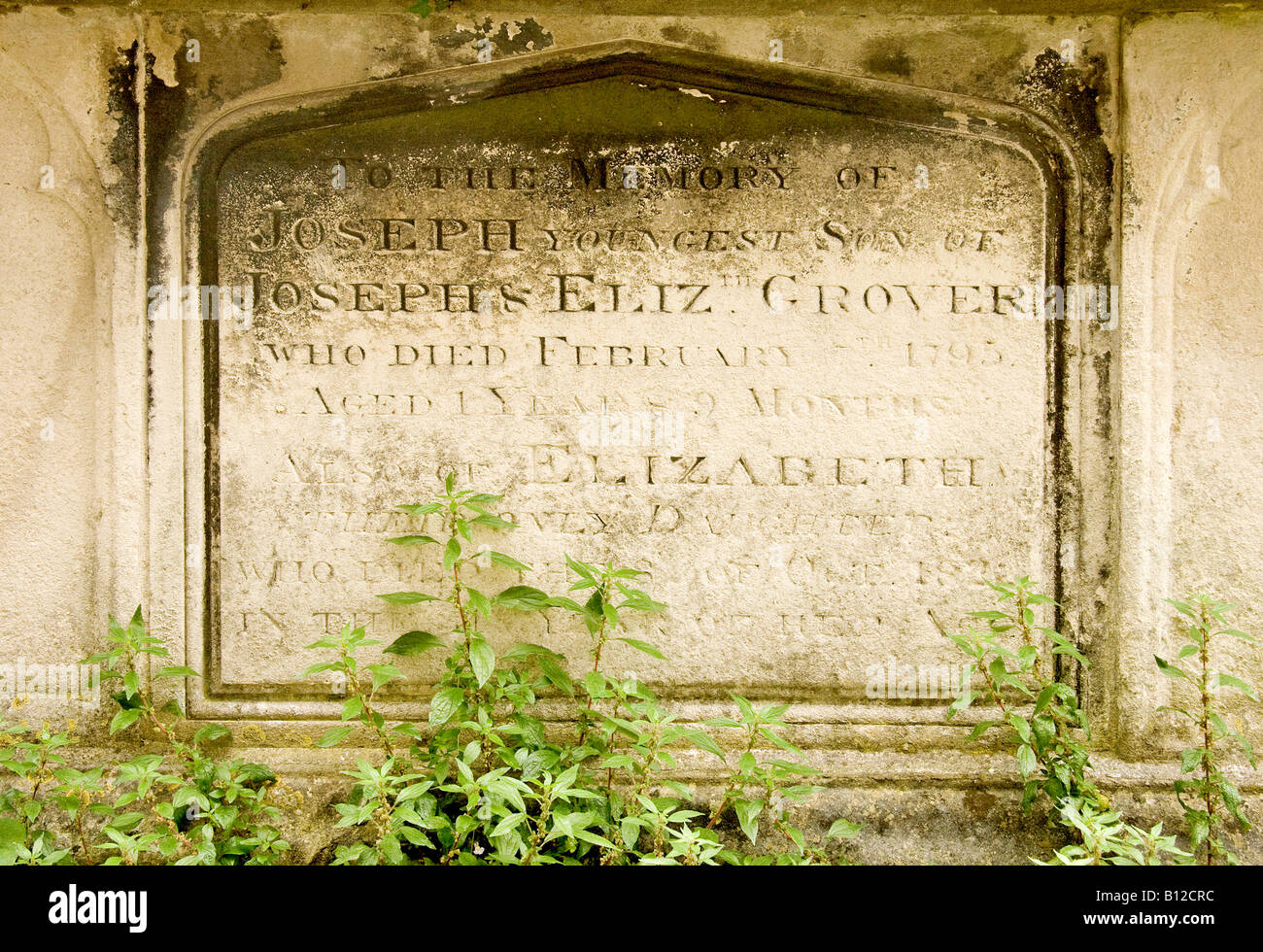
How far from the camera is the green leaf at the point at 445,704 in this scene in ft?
7.16

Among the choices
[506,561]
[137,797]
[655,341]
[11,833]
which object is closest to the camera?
[11,833]

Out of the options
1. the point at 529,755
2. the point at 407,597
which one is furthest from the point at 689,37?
the point at 529,755

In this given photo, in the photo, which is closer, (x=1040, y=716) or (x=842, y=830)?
(x=842, y=830)

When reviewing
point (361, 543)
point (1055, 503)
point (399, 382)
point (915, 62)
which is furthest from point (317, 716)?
point (915, 62)

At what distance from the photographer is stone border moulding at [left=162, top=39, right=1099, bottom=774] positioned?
247 centimetres

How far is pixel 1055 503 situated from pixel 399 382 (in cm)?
213

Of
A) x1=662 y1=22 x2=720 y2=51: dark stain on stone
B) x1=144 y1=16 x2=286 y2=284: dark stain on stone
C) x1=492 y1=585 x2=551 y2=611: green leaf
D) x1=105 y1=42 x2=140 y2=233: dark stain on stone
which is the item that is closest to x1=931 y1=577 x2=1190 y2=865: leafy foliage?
x1=492 y1=585 x2=551 y2=611: green leaf

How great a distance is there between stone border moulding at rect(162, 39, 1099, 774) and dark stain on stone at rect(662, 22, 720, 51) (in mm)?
26

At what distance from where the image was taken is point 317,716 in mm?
2518

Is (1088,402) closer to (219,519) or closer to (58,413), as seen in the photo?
(219,519)

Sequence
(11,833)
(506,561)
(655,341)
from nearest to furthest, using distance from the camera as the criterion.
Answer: (11,833) → (506,561) → (655,341)

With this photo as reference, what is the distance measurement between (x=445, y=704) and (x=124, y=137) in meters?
2.03

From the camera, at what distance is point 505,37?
246 cm

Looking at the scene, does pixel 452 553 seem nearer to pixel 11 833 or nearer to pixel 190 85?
pixel 11 833
